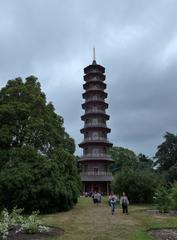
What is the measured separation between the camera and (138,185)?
35.2 metres

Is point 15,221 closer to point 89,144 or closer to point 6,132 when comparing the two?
Answer: point 6,132

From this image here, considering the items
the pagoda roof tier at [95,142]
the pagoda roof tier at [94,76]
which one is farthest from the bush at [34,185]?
the pagoda roof tier at [94,76]

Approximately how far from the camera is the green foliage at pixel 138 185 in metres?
35.5

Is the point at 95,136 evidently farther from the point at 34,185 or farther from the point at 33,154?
the point at 34,185

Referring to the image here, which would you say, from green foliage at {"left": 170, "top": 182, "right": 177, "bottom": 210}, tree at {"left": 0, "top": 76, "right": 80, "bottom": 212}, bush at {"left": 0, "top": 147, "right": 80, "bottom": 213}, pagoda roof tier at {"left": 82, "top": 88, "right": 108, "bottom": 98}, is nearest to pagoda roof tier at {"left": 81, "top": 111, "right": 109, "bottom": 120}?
pagoda roof tier at {"left": 82, "top": 88, "right": 108, "bottom": 98}

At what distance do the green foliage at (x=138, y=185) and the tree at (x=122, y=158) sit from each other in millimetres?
43580

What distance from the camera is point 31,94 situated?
108 ft

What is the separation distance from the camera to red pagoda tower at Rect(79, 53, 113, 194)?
56.6m

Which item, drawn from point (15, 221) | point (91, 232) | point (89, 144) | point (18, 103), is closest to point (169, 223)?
point (91, 232)

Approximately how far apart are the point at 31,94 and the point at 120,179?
494 inches

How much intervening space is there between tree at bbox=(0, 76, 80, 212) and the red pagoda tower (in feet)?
69.3

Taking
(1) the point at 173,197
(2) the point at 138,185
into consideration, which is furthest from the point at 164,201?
(2) the point at 138,185

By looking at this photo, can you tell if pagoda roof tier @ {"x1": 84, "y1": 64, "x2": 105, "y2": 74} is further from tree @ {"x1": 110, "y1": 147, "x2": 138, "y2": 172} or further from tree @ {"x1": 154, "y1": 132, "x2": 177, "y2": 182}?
tree @ {"x1": 110, "y1": 147, "x2": 138, "y2": 172}

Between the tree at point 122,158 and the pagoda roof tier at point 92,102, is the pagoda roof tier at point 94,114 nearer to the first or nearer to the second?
the pagoda roof tier at point 92,102
